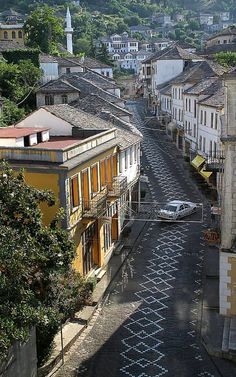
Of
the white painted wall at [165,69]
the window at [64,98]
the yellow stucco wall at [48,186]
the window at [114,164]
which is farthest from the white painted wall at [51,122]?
the white painted wall at [165,69]

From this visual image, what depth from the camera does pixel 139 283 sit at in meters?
28.0

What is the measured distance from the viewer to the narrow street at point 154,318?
2016 centimetres

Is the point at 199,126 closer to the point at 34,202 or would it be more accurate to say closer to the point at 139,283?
the point at 139,283

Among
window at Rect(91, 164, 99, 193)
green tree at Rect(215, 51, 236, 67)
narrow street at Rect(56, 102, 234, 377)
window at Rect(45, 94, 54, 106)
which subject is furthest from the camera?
green tree at Rect(215, 51, 236, 67)

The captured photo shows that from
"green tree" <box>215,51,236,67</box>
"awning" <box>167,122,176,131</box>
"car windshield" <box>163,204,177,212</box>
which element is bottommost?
"car windshield" <box>163,204,177,212</box>

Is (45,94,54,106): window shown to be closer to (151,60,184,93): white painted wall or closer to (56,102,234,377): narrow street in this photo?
(56,102,234,377): narrow street

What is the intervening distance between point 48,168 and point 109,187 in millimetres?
7687

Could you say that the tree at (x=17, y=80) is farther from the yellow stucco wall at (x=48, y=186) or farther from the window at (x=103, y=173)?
the yellow stucco wall at (x=48, y=186)

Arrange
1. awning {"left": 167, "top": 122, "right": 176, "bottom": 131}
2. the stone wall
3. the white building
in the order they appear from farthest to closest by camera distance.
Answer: the white building < awning {"left": 167, "top": 122, "right": 176, "bottom": 131} < the stone wall

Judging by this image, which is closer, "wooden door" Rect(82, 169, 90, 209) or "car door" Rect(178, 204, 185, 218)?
"wooden door" Rect(82, 169, 90, 209)

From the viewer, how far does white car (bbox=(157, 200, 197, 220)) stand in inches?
1472

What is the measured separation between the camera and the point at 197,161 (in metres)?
48.5

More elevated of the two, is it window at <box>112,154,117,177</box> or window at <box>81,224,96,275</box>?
window at <box>112,154,117,177</box>

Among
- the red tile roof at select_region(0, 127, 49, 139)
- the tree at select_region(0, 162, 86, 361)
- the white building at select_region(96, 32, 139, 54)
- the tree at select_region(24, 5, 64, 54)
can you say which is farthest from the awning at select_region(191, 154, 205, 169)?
the white building at select_region(96, 32, 139, 54)
